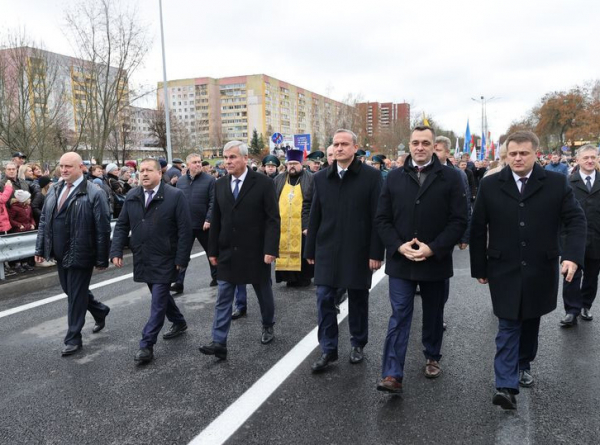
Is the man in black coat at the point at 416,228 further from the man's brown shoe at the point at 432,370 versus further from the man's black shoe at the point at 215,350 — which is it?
the man's black shoe at the point at 215,350

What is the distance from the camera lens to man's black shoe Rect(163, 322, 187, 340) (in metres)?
5.13

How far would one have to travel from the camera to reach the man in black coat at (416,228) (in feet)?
12.2

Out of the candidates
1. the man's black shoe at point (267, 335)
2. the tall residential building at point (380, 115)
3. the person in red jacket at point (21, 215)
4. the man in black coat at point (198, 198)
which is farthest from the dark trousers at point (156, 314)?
the tall residential building at point (380, 115)

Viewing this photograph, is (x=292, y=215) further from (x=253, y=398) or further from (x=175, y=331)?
(x=253, y=398)

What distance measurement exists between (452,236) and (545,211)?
67 centimetres

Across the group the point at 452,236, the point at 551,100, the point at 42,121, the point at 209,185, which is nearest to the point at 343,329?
the point at 452,236

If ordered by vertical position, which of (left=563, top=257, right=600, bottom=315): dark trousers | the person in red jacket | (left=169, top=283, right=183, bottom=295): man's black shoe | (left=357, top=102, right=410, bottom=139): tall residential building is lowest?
(left=169, top=283, right=183, bottom=295): man's black shoe

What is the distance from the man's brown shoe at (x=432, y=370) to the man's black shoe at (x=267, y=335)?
162 centimetres

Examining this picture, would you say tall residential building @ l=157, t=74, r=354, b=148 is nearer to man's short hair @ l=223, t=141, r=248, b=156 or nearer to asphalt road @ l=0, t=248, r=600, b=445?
man's short hair @ l=223, t=141, r=248, b=156

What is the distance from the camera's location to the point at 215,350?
14.3ft

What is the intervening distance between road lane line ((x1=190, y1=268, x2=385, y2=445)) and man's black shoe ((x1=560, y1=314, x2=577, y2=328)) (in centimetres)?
271

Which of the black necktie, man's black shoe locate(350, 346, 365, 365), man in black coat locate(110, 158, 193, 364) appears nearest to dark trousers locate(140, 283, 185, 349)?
man in black coat locate(110, 158, 193, 364)

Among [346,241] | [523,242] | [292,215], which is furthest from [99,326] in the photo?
[523,242]

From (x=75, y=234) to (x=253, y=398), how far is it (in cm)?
250
